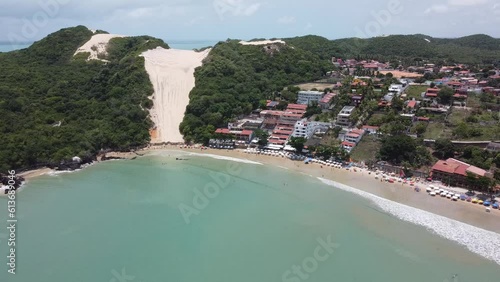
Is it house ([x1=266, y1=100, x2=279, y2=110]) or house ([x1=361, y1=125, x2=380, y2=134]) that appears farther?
house ([x1=266, y1=100, x2=279, y2=110])

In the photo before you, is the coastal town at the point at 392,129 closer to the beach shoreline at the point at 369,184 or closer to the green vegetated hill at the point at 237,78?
the beach shoreline at the point at 369,184

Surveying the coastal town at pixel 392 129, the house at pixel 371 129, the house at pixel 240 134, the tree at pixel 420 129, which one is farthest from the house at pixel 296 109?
the tree at pixel 420 129

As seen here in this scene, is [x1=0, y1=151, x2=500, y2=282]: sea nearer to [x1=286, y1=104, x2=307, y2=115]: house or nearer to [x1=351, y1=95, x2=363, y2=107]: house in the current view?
[x1=286, y1=104, x2=307, y2=115]: house

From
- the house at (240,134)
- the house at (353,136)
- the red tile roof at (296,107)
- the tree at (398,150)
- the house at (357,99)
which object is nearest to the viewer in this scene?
the tree at (398,150)

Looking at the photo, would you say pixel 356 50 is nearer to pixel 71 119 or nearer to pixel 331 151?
pixel 331 151

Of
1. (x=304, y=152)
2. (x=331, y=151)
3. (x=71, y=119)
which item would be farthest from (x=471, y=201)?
(x=71, y=119)

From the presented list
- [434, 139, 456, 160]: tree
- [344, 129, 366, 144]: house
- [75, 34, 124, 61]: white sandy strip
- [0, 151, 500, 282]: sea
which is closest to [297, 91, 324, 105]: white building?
[344, 129, 366, 144]: house
